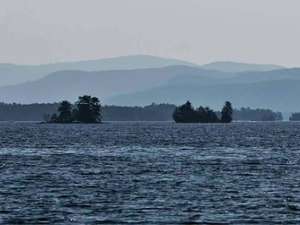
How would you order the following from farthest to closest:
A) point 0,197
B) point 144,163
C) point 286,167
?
point 144,163
point 286,167
point 0,197

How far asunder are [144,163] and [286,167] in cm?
2251

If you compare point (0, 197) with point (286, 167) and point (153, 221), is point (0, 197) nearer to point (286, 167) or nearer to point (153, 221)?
point (153, 221)

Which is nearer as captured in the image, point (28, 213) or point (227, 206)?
point (28, 213)

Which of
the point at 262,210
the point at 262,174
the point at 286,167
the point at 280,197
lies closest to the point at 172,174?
the point at 262,174

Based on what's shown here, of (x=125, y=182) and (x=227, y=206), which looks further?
(x=125, y=182)

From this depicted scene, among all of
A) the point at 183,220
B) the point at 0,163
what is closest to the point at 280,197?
the point at 183,220

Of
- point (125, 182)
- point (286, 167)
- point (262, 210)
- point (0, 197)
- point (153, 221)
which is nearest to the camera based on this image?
point (153, 221)

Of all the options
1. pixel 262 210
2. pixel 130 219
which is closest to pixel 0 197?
pixel 130 219

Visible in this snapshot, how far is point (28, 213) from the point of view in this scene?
76812mm

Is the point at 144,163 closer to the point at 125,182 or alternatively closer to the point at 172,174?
the point at 172,174

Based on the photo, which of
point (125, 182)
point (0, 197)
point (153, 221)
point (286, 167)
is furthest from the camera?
point (286, 167)

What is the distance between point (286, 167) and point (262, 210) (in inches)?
2111

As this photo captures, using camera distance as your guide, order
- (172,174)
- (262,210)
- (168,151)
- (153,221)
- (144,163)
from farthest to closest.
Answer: (168,151), (144,163), (172,174), (262,210), (153,221)

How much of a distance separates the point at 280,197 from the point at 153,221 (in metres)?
20.8
